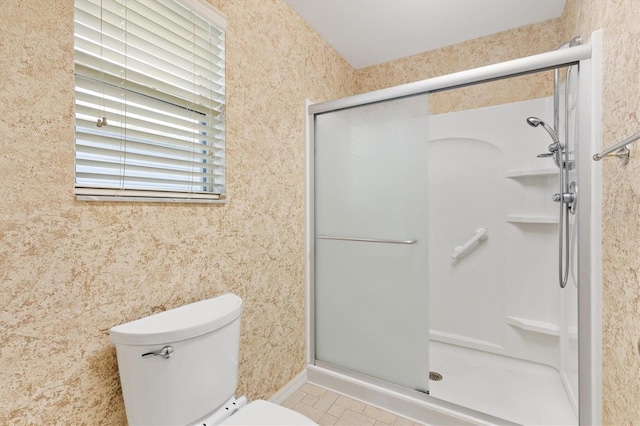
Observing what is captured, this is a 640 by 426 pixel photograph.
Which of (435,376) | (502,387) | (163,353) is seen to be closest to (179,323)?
(163,353)

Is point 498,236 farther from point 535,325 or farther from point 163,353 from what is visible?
point 163,353

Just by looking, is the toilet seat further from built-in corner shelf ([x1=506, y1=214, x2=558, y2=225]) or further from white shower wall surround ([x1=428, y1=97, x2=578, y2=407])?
built-in corner shelf ([x1=506, y1=214, x2=558, y2=225])

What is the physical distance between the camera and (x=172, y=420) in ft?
3.15

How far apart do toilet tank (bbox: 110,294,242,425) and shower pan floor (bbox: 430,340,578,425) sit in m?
1.26

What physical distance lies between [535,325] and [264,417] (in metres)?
1.93

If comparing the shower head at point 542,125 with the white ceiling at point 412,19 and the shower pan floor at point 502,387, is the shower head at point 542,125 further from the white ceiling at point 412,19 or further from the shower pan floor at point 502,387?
the shower pan floor at point 502,387

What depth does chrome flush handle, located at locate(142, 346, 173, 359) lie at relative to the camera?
926 millimetres

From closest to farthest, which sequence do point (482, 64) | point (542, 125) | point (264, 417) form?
point (264, 417) < point (542, 125) < point (482, 64)

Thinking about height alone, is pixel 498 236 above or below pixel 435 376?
above

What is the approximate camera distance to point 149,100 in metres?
1.13

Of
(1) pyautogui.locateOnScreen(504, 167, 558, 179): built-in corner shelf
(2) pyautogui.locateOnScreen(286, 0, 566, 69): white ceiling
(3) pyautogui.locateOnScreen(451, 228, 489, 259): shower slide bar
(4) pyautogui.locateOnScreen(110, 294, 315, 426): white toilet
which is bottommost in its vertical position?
(4) pyautogui.locateOnScreen(110, 294, 315, 426): white toilet

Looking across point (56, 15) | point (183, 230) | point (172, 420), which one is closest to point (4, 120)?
point (56, 15)

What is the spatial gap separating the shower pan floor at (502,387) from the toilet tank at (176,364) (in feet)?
4.12

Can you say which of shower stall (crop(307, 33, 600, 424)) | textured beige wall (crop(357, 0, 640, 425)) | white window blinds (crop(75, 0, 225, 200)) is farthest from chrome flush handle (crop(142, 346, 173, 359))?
textured beige wall (crop(357, 0, 640, 425))
